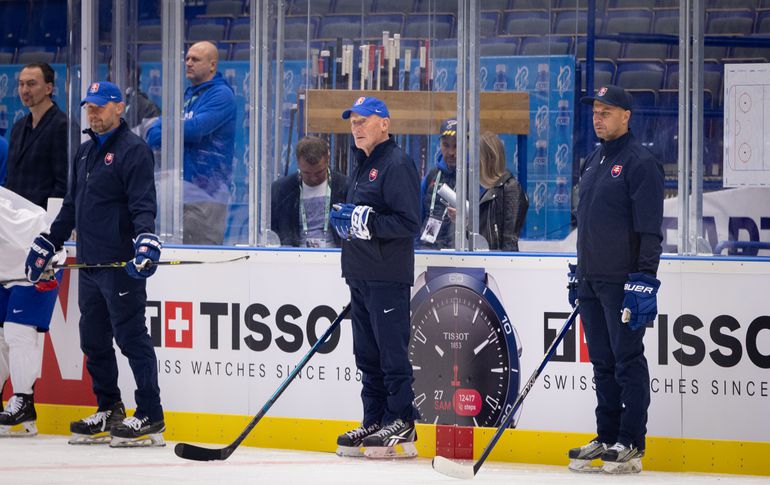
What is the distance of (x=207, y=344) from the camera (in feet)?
22.4

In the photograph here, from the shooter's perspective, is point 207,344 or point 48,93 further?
point 48,93

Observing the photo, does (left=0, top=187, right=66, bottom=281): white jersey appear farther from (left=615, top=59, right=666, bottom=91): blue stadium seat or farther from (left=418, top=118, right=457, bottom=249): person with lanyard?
(left=615, top=59, right=666, bottom=91): blue stadium seat

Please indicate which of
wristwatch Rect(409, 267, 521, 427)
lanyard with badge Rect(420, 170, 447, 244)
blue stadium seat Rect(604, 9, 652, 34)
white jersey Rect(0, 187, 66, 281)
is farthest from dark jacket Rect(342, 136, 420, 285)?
white jersey Rect(0, 187, 66, 281)

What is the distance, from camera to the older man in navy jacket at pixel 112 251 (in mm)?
6488

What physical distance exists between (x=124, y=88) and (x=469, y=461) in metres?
2.67

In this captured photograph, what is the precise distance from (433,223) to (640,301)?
1.43m

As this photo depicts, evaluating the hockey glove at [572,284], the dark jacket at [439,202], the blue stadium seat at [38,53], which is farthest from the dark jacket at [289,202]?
the blue stadium seat at [38,53]

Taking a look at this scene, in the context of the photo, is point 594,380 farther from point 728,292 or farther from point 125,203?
point 125,203

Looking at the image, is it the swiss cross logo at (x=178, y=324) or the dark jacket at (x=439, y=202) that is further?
the swiss cross logo at (x=178, y=324)

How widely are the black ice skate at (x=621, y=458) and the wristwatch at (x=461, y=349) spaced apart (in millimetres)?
700

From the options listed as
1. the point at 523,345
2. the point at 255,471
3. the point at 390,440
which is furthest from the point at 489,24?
the point at 255,471

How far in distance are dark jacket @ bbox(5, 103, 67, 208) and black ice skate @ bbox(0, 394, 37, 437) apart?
104cm

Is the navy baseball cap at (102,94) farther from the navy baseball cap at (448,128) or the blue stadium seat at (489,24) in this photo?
the blue stadium seat at (489,24)

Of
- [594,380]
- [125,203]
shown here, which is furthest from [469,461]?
[125,203]
